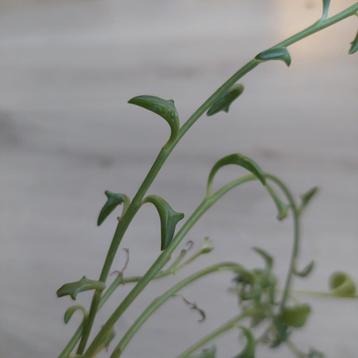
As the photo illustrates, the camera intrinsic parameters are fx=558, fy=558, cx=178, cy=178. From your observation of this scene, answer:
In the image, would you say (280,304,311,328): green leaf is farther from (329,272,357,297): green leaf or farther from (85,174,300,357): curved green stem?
(85,174,300,357): curved green stem

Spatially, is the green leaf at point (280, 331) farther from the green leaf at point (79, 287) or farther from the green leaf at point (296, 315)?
the green leaf at point (79, 287)

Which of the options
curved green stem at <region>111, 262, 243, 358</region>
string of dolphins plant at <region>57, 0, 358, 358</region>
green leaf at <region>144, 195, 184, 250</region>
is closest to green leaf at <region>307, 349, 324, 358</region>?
string of dolphins plant at <region>57, 0, 358, 358</region>

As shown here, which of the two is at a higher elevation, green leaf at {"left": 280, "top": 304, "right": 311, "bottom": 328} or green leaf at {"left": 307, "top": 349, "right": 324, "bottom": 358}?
green leaf at {"left": 280, "top": 304, "right": 311, "bottom": 328}

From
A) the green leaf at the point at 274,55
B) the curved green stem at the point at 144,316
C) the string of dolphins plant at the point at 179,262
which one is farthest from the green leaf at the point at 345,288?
the green leaf at the point at 274,55

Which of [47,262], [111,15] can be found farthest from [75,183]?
[111,15]

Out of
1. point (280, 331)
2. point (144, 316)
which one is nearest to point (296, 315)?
point (280, 331)

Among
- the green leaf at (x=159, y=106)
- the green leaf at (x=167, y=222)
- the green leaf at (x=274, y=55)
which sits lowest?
the green leaf at (x=167, y=222)

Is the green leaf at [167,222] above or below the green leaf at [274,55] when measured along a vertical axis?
below

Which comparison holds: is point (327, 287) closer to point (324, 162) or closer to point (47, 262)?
point (324, 162)

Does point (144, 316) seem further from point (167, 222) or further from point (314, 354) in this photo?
point (314, 354)
